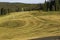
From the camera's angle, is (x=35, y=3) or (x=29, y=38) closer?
(x=29, y=38)

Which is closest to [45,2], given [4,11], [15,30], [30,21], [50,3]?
[50,3]

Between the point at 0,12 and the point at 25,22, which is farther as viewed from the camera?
the point at 0,12

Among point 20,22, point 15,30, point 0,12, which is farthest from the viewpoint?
A: point 0,12

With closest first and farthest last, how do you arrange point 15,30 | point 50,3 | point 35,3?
point 15,30, point 35,3, point 50,3

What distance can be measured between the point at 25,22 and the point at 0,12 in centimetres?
85

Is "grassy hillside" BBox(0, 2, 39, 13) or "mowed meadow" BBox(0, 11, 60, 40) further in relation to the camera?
"grassy hillside" BBox(0, 2, 39, 13)

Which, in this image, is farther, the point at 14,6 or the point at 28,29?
the point at 14,6

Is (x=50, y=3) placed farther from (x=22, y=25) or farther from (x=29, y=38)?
(x=29, y=38)

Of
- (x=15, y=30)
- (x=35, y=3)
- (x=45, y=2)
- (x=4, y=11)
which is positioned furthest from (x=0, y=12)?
(x=15, y=30)

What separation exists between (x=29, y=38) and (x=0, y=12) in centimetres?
112

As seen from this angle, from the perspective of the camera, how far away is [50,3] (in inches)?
100

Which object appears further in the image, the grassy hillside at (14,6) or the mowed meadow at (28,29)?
the grassy hillside at (14,6)

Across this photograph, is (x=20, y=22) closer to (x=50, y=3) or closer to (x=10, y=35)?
(x=10, y=35)

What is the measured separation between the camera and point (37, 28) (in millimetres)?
1105
